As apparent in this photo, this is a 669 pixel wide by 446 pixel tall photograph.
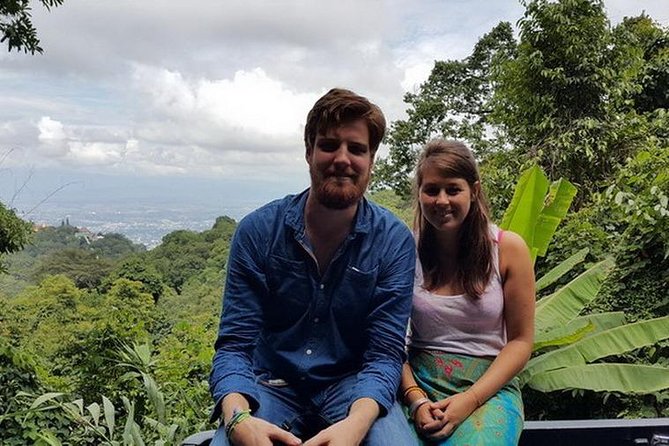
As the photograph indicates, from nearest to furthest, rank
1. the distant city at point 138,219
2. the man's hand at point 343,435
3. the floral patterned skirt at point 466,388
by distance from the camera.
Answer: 1. the man's hand at point 343,435
2. the floral patterned skirt at point 466,388
3. the distant city at point 138,219

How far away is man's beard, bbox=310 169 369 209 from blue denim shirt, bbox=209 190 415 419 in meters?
0.11

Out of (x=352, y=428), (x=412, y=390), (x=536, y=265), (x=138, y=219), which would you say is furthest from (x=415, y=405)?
(x=138, y=219)

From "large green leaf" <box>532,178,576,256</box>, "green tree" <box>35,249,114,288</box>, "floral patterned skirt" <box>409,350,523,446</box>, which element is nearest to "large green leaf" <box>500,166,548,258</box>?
"large green leaf" <box>532,178,576,256</box>

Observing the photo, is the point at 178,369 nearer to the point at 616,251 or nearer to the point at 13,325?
the point at 616,251

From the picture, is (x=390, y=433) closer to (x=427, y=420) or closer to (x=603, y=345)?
(x=427, y=420)

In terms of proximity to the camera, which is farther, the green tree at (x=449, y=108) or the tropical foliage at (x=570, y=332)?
the green tree at (x=449, y=108)

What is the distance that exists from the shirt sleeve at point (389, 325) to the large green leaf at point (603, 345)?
3.46 ft

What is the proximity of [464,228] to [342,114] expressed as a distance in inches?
19.5

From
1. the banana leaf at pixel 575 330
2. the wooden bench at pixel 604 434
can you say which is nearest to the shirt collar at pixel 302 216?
the wooden bench at pixel 604 434

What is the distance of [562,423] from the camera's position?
1546mm

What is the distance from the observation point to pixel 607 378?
7.57ft

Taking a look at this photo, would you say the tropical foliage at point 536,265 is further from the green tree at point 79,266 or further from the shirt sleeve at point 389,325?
the green tree at point 79,266

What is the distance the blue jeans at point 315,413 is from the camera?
56.2 inches

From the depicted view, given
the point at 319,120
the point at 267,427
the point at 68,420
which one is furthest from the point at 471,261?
the point at 68,420
